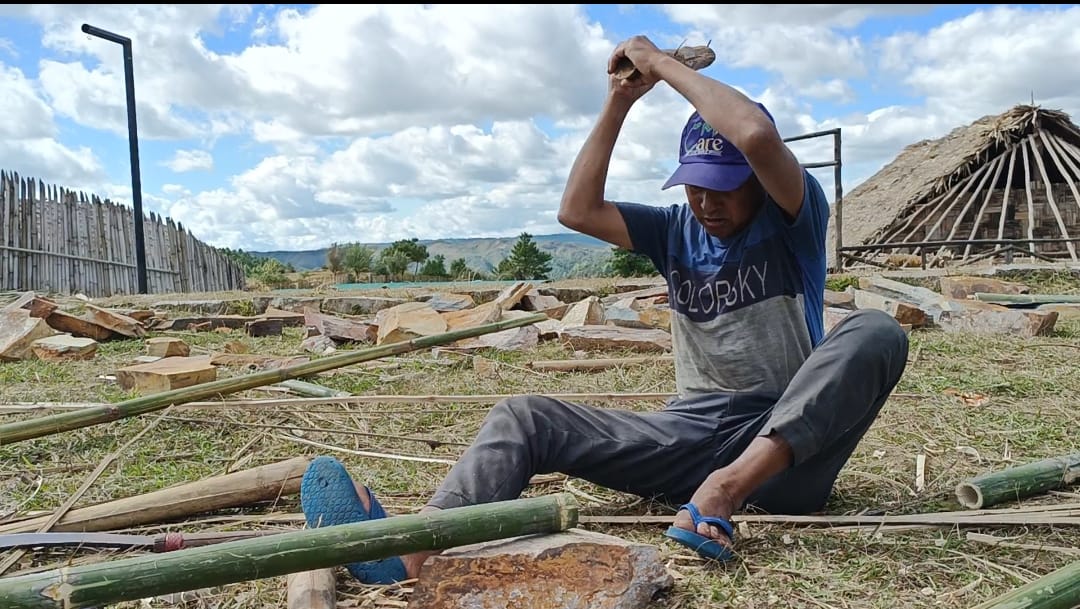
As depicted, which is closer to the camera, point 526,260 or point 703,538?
point 703,538

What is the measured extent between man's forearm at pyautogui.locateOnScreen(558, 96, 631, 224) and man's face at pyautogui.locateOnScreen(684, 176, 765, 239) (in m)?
0.30

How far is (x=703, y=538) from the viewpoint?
178 centimetres

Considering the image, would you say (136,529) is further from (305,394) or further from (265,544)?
(305,394)

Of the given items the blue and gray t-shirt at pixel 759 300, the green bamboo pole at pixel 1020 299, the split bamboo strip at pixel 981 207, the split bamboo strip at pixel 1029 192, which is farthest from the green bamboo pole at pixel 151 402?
the split bamboo strip at pixel 1029 192

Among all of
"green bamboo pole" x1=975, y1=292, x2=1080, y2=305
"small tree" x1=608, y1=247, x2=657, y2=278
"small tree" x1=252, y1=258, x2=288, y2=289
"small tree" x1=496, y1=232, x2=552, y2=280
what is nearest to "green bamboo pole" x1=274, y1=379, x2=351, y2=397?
"green bamboo pole" x1=975, y1=292, x2=1080, y2=305

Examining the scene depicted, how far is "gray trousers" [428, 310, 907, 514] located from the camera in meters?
1.87

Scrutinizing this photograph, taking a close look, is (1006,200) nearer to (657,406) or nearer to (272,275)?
(657,406)

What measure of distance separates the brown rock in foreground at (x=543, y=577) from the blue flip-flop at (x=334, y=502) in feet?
0.53

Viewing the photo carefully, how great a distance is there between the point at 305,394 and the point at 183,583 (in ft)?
8.14

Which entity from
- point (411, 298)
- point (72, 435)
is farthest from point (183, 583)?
point (411, 298)

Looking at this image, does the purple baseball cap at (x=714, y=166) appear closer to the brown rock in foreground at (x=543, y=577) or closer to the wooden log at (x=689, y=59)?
the wooden log at (x=689, y=59)

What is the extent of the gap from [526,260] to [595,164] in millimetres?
19489

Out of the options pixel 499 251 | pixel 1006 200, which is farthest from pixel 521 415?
pixel 499 251

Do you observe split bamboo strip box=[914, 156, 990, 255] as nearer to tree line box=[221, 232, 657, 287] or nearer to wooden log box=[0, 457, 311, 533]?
tree line box=[221, 232, 657, 287]
